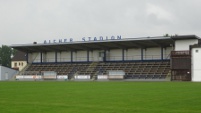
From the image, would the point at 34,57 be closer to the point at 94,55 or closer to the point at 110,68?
the point at 94,55

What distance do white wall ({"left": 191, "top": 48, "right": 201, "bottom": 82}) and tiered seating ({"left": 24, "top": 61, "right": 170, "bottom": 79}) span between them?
7.23m

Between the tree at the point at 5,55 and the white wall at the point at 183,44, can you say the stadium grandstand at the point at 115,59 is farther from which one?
the tree at the point at 5,55

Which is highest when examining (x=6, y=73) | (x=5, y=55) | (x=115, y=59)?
(x=5, y=55)

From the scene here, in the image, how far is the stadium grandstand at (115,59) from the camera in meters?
74.9

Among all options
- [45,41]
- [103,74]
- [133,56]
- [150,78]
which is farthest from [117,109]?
[45,41]

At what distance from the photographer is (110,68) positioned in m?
89.8

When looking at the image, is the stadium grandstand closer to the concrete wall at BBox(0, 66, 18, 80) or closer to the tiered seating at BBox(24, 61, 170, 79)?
the tiered seating at BBox(24, 61, 170, 79)

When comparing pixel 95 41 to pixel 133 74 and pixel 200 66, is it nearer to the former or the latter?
pixel 133 74

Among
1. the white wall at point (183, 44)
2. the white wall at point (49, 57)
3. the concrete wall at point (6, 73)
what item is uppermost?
the white wall at point (183, 44)

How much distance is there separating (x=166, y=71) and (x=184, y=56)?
7.93 m


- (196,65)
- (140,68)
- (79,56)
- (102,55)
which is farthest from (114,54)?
(196,65)

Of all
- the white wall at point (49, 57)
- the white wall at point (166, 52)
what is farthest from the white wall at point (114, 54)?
the white wall at point (49, 57)

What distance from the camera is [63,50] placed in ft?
334

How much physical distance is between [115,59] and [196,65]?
88.4ft
